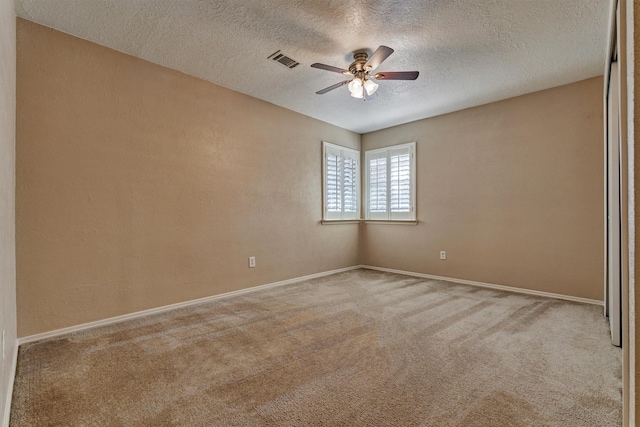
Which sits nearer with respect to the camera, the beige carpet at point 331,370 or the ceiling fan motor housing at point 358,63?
the beige carpet at point 331,370

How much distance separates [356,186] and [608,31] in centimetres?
372

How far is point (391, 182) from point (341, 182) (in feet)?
2.87

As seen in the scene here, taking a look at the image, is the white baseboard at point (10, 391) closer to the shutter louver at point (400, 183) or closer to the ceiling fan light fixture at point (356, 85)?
the ceiling fan light fixture at point (356, 85)

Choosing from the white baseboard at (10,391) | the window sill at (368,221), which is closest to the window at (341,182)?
the window sill at (368,221)

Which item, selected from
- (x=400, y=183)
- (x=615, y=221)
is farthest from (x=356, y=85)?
(x=400, y=183)

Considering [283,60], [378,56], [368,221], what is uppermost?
[283,60]

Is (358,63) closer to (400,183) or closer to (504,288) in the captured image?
(400,183)

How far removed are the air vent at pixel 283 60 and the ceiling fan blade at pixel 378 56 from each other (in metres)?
0.76

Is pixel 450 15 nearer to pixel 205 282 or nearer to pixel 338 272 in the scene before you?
pixel 205 282

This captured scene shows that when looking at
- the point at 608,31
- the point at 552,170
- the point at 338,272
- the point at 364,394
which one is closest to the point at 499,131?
the point at 552,170

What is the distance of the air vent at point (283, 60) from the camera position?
2.94 meters

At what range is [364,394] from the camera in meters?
1.69

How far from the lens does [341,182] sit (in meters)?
5.31

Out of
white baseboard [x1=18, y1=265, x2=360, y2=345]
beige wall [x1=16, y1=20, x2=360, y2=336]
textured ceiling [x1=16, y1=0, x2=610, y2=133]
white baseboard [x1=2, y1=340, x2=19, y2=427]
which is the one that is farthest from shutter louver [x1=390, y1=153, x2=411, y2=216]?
white baseboard [x1=2, y1=340, x2=19, y2=427]
